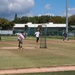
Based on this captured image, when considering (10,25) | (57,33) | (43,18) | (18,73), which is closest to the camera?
(18,73)

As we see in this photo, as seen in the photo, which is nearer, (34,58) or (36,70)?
(36,70)

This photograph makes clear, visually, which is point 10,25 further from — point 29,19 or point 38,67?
point 38,67

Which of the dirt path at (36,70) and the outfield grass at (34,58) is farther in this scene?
the outfield grass at (34,58)

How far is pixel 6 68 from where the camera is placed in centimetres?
1443

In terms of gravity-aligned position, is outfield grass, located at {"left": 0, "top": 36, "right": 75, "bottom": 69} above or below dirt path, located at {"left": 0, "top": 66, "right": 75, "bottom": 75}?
above

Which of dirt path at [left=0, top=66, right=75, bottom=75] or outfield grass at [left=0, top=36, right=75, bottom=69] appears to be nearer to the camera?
dirt path at [left=0, top=66, right=75, bottom=75]

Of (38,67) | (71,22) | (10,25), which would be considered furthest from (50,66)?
(71,22)

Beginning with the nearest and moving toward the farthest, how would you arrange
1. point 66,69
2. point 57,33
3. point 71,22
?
point 66,69 < point 57,33 < point 71,22

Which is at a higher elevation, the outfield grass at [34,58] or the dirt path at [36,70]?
the outfield grass at [34,58]

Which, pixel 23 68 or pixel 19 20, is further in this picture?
pixel 19 20

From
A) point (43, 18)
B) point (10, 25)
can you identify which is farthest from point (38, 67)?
point (43, 18)

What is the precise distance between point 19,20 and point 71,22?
141ft

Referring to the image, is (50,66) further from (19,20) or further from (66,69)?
(19,20)

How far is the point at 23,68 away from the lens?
574 inches
